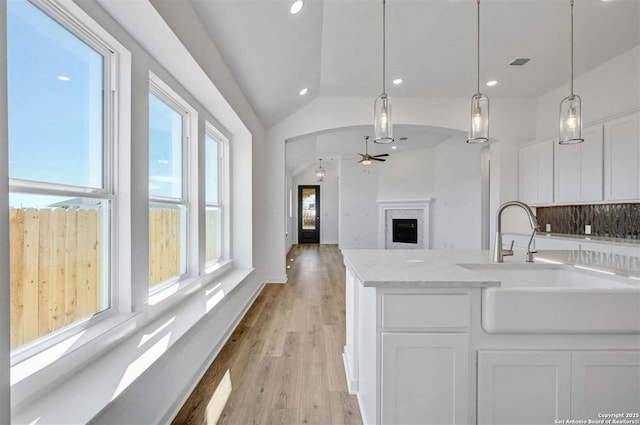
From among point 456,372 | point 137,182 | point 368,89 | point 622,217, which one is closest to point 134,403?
point 137,182

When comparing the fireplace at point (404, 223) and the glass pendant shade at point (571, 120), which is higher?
the glass pendant shade at point (571, 120)

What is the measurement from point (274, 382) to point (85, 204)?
157 centimetres

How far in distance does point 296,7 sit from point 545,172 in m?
4.15

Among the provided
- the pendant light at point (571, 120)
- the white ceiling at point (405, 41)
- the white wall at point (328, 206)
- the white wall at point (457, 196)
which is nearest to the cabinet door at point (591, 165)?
the white ceiling at point (405, 41)

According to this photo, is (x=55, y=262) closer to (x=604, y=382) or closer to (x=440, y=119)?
(x=604, y=382)

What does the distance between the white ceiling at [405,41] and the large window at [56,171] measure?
95 cm

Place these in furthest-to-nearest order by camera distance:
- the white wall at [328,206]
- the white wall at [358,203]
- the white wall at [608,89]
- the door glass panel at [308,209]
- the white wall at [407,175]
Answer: the door glass panel at [308,209] → the white wall at [328,206] → the white wall at [358,203] → the white wall at [407,175] → the white wall at [608,89]

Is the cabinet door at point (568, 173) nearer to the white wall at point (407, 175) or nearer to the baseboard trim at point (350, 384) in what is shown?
the baseboard trim at point (350, 384)

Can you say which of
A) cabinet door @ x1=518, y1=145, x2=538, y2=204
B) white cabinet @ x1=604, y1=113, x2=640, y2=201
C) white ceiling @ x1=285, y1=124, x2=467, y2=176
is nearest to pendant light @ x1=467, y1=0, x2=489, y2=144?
white cabinet @ x1=604, y1=113, x2=640, y2=201

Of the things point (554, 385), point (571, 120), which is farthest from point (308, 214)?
point (554, 385)

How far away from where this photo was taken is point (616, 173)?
133 inches

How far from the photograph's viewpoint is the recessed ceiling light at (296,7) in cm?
233

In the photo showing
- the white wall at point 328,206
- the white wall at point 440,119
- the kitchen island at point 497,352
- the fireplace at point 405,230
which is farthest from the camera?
the white wall at point 328,206

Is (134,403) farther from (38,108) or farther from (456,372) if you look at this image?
(456,372)
